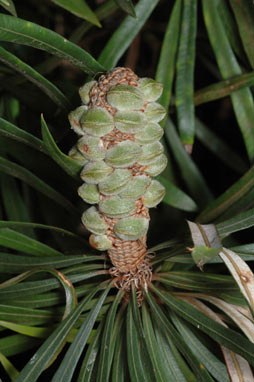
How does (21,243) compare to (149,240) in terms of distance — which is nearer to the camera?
(21,243)

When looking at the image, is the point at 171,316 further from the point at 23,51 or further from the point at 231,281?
the point at 23,51

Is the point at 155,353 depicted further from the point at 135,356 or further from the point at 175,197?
the point at 175,197

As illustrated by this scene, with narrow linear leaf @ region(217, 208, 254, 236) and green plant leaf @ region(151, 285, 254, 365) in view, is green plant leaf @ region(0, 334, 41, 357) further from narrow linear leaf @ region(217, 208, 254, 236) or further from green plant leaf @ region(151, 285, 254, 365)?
narrow linear leaf @ region(217, 208, 254, 236)

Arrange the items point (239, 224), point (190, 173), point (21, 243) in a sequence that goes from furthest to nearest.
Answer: point (190, 173)
point (21, 243)
point (239, 224)

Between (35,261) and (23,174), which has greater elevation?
(23,174)

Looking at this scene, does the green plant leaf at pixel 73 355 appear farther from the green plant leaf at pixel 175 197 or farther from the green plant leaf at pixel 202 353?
the green plant leaf at pixel 175 197

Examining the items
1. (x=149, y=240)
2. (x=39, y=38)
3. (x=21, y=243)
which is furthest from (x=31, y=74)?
(x=149, y=240)

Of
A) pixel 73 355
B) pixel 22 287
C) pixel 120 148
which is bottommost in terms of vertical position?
pixel 73 355
